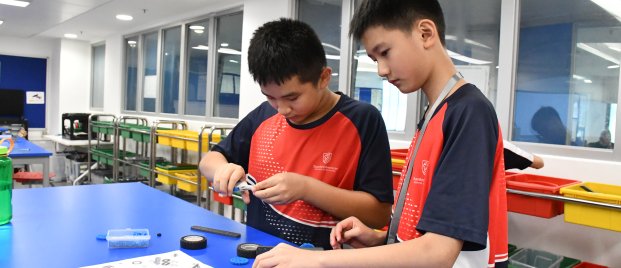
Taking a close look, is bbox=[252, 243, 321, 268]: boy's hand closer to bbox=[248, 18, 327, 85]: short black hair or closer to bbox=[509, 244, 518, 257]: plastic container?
bbox=[248, 18, 327, 85]: short black hair

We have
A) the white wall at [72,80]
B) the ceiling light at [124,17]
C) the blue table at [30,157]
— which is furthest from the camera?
the white wall at [72,80]

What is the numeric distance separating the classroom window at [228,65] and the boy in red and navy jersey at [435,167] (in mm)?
3839

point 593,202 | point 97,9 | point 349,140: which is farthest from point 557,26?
point 97,9

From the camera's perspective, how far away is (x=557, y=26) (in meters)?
2.46

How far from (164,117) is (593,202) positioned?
4944 millimetres

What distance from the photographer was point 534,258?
2.29 m

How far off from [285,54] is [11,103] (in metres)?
7.83

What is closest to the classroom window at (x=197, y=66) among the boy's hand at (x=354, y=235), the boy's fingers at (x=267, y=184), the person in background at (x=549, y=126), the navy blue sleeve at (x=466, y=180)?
the person in background at (x=549, y=126)

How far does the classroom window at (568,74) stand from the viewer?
2.26 m

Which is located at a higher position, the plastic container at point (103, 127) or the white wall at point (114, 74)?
the white wall at point (114, 74)

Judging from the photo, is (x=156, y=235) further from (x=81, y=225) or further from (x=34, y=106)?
(x=34, y=106)

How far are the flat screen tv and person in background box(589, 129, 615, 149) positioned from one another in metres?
8.02

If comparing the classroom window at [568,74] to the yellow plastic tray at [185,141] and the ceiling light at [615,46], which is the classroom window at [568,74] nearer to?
the ceiling light at [615,46]

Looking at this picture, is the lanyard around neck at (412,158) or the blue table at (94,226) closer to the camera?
the lanyard around neck at (412,158)
